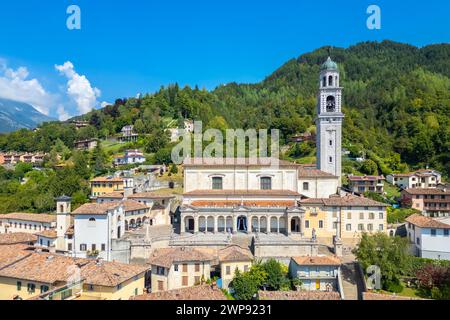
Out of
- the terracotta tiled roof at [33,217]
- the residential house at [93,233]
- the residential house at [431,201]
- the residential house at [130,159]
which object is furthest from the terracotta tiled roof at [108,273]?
the residential house at [130,159]

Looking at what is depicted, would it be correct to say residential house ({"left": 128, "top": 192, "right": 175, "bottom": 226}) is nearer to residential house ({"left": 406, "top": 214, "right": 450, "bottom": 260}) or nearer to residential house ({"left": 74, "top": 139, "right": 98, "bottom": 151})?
residential house ({"left": 406, "top": 214, "right": 450, "bottom": 260})

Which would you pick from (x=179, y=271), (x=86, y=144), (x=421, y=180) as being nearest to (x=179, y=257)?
(x=179, y=271)

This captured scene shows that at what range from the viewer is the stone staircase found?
27.8 meters

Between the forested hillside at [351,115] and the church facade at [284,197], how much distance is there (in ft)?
82.3

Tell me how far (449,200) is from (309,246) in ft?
89.7

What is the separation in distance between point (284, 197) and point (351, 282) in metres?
14.8

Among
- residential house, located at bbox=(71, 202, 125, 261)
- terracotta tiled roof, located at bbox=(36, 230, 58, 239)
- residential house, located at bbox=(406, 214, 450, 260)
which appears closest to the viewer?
residential house, located at bbox=(406, 214, 450, 260)

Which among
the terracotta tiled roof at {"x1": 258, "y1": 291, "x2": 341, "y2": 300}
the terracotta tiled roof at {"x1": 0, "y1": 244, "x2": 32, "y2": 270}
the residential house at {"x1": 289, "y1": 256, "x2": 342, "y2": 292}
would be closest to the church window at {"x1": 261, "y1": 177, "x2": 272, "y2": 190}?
the residential house at {"x1": 289, "y1": 256, "x2": 342, "y2": 292}

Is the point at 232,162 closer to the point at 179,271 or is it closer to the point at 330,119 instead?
the point at 330,119

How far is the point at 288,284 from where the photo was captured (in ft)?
95.4

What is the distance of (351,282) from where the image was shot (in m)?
29.5

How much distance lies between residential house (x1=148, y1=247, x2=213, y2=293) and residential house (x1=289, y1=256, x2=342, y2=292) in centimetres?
755
